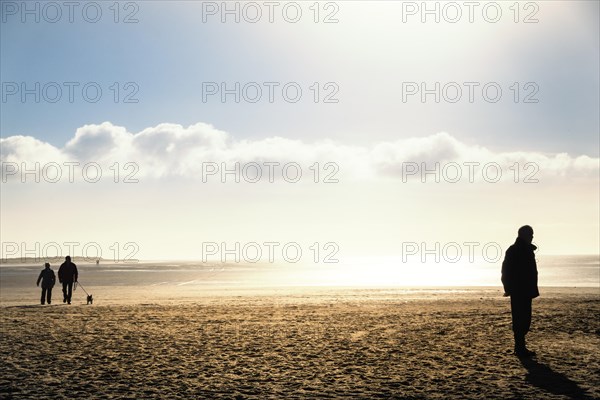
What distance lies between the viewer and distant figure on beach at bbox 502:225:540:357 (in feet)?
36.0

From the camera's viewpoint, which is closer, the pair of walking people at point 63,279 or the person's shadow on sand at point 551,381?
the person's shadow on sand at point 551,381

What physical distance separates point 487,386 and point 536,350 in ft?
11.4

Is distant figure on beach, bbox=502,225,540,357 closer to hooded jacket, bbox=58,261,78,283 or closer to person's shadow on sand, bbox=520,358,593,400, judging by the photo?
person's shadow on sand, bbox=520,358,593,400

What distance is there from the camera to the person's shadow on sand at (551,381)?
26.8 ft

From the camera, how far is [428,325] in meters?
15.8

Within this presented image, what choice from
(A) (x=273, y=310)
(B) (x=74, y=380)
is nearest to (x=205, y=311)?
(A) (x=273, y=310)

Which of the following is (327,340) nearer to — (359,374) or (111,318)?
(359,374)

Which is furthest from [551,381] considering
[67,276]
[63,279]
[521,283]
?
[63,279]

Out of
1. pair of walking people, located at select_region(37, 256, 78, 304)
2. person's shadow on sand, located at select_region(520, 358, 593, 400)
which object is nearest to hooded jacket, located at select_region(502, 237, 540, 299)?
person's shadow on sand, located at select_region(520, 358, 593, 400)

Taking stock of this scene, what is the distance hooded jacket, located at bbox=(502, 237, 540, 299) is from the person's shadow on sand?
141 cm

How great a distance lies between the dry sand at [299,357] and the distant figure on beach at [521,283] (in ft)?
1.80

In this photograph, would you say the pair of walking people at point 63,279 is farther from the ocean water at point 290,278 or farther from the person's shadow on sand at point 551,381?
the person's shadow on sand at point 551,381

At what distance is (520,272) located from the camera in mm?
11023

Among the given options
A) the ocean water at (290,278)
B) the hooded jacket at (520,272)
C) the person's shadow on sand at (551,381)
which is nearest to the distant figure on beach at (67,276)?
the ocean water at (290,278)
